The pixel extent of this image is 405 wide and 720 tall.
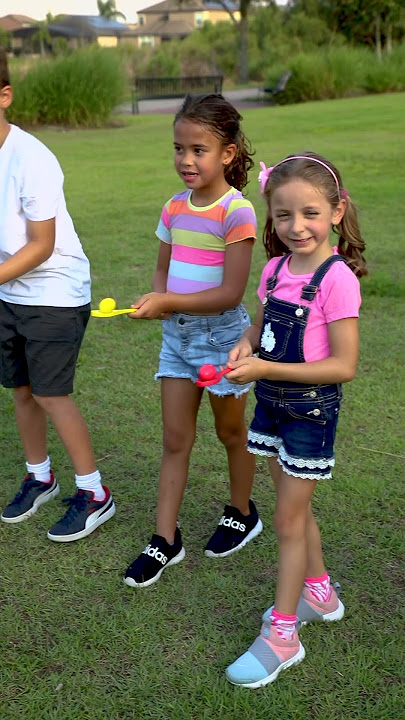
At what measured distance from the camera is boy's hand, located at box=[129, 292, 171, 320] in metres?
2.23

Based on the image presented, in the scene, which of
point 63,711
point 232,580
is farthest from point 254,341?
point 63,711

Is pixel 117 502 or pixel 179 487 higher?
pixel 179 487

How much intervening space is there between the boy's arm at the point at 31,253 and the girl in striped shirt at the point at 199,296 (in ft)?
1.14

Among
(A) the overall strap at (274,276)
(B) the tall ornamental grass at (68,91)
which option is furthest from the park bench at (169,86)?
(A) the overall strap at (274,276)

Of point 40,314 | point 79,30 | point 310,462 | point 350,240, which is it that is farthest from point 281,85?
point 79,30

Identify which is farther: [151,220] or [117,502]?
[151,220]

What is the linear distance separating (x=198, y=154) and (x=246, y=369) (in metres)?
0.74

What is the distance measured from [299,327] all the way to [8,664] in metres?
1.17

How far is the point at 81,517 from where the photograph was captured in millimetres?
2711

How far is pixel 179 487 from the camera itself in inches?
99.8

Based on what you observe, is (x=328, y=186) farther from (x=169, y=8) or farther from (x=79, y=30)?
(x=169, y=8)

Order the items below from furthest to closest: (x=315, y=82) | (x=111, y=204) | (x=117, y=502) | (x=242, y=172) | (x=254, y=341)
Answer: (x=315, y=82)
(x=111, y=204)
(x=117, y=502)
(x=242, y=172)
(x=254, y=341)

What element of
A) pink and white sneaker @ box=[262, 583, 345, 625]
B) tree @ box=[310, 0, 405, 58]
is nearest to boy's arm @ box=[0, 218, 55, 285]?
pink and white sneaker @ box=[262, 583, 345, 625]

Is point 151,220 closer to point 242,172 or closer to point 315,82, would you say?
point 242,172
